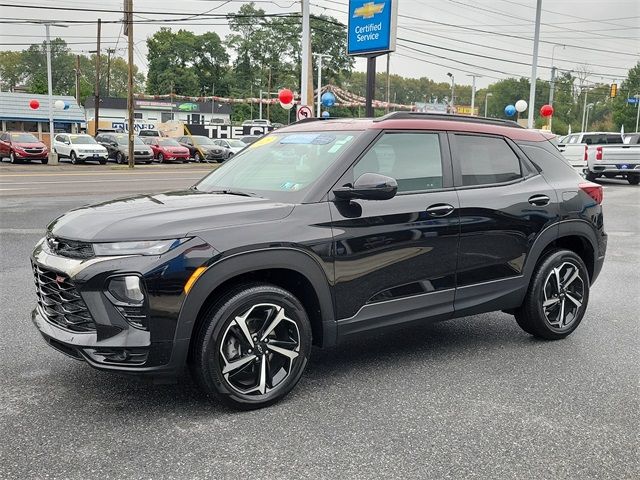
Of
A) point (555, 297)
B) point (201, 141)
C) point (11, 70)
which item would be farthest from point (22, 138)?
point (11, 70)

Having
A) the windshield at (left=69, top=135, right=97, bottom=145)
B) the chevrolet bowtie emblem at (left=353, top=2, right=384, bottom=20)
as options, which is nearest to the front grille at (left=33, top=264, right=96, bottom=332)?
the chevrolet bowtie emblem at (left=353, top=2, right=384, bottom=20)

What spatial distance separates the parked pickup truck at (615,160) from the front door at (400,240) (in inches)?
790


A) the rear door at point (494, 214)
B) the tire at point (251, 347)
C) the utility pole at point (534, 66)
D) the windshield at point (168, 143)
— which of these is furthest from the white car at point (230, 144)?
the tire at point (251, 347)

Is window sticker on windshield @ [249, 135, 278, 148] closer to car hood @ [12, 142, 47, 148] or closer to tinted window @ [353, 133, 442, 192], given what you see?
tinted window @ [353, 133, 442, 192]

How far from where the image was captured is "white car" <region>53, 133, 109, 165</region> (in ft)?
111

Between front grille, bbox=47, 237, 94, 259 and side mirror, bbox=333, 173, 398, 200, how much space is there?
4.90ft

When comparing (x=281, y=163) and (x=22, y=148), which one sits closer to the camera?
(x=281, y=163)

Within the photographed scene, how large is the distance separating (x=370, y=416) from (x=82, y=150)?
111 feet

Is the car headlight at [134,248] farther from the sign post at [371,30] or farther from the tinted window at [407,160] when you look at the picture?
the sign post at [371,30]

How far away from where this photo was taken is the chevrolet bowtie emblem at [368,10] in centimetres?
1712

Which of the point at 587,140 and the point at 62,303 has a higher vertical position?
the point at 587,140

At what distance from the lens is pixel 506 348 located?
193 inches

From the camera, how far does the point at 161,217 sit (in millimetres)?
3453

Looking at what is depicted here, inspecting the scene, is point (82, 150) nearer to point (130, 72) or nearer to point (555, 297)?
point (130, 72)
